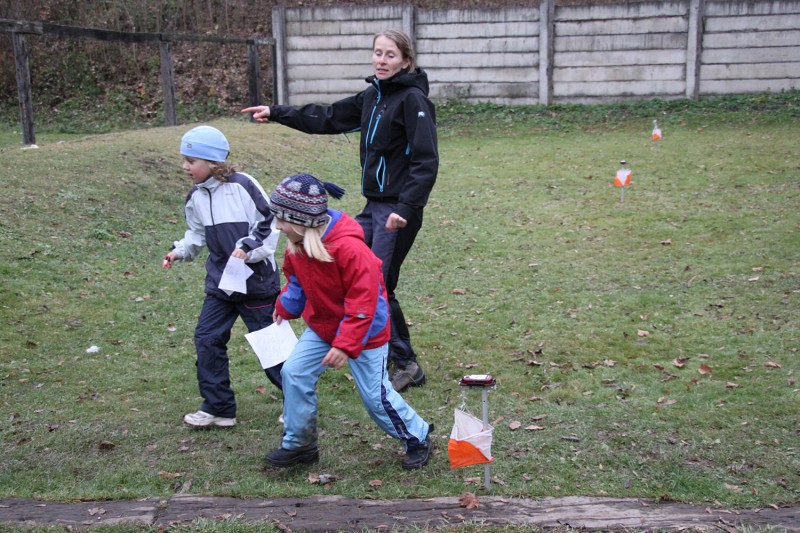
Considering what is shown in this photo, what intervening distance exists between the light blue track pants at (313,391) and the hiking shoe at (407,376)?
3.84 ft

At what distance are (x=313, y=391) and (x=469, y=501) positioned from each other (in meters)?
0.98

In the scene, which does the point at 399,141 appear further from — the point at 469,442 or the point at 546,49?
the point at 546,49

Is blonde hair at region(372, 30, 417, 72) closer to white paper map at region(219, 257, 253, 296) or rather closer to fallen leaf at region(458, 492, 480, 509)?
white paper map at region(219, 257, 253, 296)

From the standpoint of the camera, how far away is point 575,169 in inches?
514

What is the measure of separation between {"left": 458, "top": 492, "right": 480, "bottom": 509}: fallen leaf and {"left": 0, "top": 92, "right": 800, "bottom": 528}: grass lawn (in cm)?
20

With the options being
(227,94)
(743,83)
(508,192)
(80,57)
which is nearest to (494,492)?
(508,192)

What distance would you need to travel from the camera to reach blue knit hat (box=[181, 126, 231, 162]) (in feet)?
15.1

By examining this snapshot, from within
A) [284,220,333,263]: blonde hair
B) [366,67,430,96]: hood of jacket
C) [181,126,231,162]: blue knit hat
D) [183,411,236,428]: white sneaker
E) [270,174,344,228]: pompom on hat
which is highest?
[366,67,430,96]: hood of jacket

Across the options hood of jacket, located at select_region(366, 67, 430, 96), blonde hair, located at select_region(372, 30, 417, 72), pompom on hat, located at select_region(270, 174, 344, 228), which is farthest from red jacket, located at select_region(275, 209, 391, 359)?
blonde hair, located at select_region(372, 30, 417, 72)

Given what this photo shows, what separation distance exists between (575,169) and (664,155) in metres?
1.69

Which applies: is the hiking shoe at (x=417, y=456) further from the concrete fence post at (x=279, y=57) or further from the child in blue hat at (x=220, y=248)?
the concrete fence post at (x=279, y=57)

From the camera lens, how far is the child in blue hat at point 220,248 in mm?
4672

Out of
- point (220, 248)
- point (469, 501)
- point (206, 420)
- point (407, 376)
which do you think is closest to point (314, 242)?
point (220, 248)

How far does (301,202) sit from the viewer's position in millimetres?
3865
